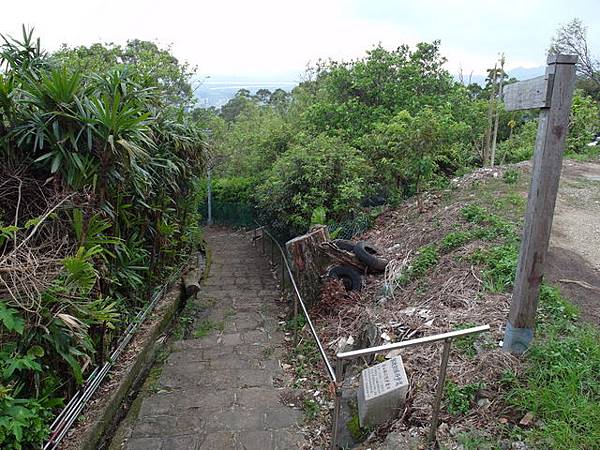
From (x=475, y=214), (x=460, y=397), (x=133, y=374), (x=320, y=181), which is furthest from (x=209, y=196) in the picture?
(x=460, y=397)

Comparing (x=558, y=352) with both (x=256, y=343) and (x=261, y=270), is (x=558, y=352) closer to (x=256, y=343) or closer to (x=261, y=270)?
(x=256, y=343)

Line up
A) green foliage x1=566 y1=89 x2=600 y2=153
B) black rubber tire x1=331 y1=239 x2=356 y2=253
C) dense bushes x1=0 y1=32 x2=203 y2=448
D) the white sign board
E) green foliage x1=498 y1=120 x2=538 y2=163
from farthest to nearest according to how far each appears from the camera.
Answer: green foliage x1=566 y1=89 x2=600 y2=153, green foliage x1=498 y1=120 x2=538 y2=163, black rubber tire x1=331 y1=239 x2=356 y2=253, the white sign board, dense bushes x1=0 y1=32 x2=203 y2=448

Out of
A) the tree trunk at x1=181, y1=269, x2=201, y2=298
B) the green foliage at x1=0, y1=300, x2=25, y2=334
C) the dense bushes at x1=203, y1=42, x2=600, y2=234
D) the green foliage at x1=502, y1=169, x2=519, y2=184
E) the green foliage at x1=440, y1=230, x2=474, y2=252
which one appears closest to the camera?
the green foliage at x1=0, y1=300, x2=25, y2=334

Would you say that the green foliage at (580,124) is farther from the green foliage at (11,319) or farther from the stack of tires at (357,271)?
the green foliage at (11,319)

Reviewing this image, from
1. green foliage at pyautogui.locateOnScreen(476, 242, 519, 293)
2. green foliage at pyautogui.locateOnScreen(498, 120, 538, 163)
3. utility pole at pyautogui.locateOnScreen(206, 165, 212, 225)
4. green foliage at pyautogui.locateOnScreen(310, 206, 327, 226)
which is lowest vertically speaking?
utility pole at pyautogui.locateOnScreen(206, 165, 212, 225)

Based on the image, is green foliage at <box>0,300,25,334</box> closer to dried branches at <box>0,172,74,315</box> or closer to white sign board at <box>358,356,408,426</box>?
dried branches at <box>0,172,74,315</box>

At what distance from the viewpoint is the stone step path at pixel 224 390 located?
3.14m

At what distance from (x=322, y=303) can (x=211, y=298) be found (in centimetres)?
202

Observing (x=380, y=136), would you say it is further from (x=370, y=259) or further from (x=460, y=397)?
(x=460, y=397)

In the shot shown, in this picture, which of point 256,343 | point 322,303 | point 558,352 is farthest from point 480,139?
point 558,352

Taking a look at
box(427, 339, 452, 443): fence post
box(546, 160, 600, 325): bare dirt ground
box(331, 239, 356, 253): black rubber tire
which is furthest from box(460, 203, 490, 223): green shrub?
box(427, 339, 452, 443): fence post

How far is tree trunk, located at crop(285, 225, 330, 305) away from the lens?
17.7 feet

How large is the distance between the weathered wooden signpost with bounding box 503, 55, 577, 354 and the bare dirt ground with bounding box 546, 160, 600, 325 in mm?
826

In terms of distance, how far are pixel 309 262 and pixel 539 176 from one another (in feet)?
10.4
